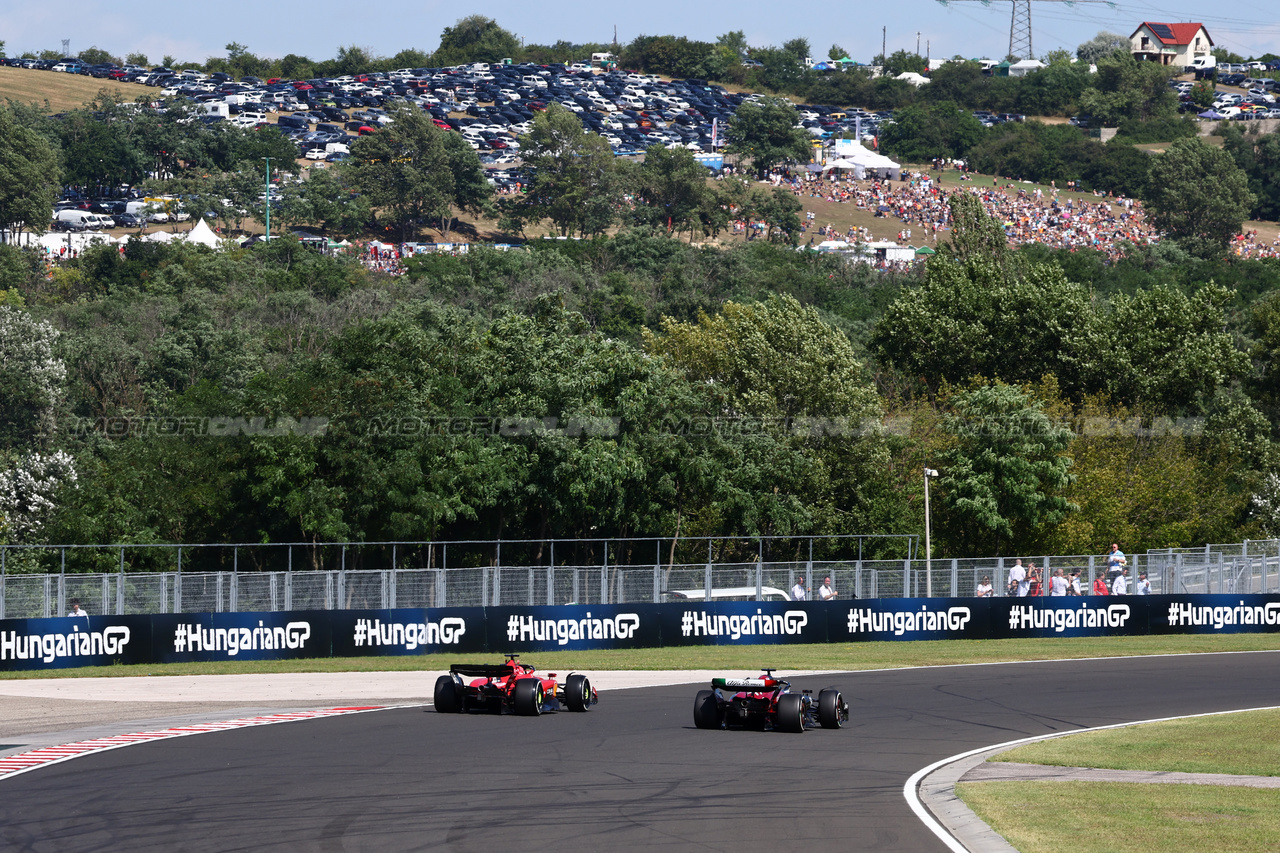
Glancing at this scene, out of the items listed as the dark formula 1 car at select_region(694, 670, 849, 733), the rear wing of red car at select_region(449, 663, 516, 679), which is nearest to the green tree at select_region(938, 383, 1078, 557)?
the rear wing of red car at select_region(449, 663, 516, 679)

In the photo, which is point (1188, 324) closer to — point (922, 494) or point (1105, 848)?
point (922, 494)

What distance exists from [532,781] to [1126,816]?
5639 millimetres

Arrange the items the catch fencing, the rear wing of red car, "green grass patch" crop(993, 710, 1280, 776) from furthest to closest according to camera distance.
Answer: the catch fencing < the rear wing of red car < "green grass patch" crop(993, 710, 1280, 776)

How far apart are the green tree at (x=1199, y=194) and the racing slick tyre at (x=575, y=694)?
575ft

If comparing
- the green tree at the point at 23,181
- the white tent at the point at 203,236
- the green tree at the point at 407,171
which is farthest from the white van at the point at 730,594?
the green tree at the point at 23,181

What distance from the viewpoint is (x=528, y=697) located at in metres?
20.1

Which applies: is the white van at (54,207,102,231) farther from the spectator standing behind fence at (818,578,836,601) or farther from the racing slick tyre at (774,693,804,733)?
the racing slick tyre at (774,693,804,733)

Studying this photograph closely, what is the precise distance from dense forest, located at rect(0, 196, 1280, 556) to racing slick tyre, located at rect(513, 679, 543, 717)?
25.1 metres

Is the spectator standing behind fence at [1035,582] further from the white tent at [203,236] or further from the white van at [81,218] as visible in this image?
the white van at [81,218]

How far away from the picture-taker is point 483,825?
12.2m

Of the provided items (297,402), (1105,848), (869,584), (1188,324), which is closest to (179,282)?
(297,402)

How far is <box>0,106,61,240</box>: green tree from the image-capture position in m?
157

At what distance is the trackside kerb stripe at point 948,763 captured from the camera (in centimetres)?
1169

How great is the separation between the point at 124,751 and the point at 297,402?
31.2m
